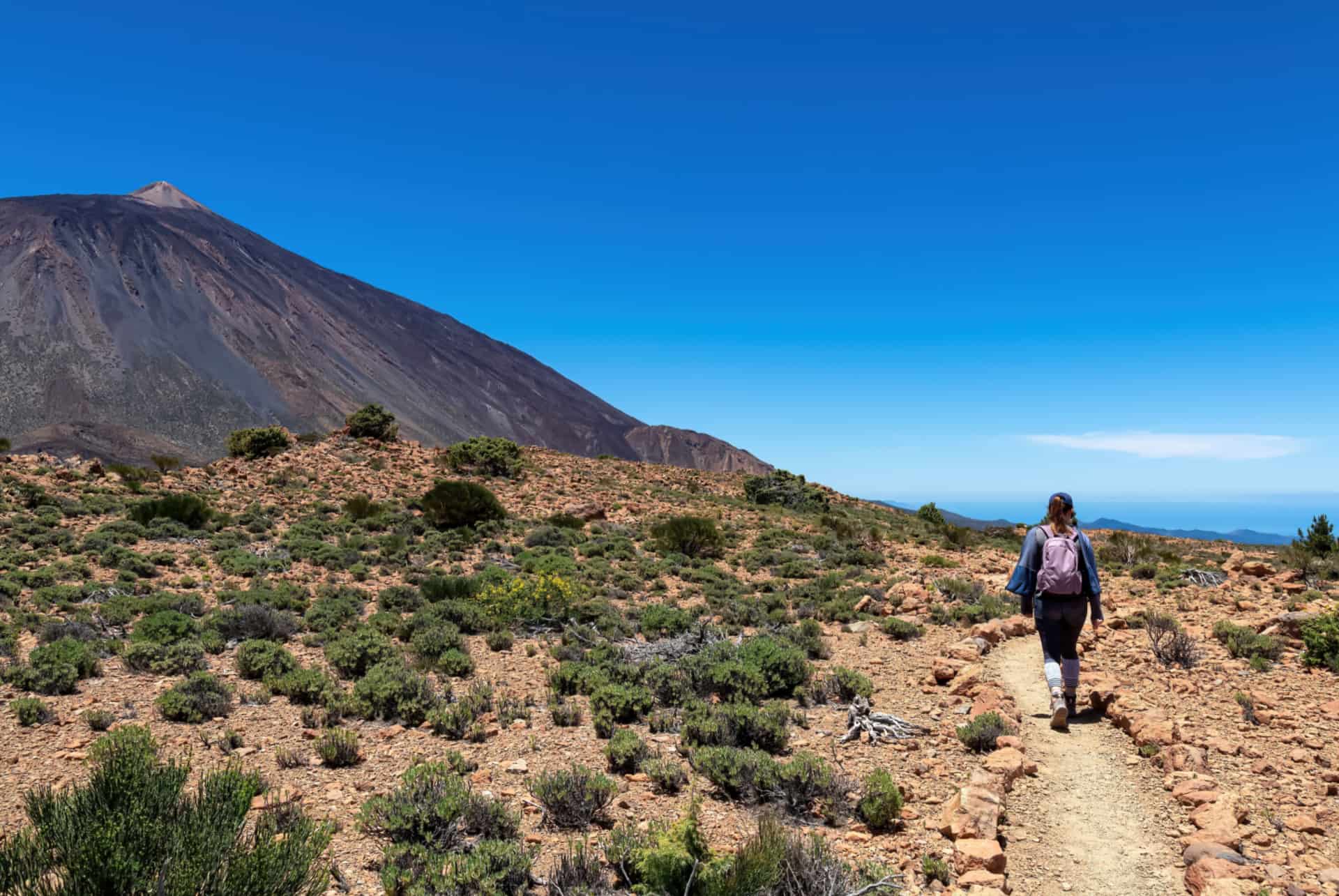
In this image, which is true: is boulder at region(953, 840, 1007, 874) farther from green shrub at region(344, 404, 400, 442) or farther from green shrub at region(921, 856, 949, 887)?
green shrub at region(344, 404, 400, 442)

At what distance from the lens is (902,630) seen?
423 inches

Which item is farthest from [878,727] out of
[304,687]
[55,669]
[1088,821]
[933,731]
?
[55,669]

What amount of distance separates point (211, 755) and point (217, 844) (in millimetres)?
3419

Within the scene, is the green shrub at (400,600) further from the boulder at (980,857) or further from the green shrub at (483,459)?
the green shrub at (483,459)

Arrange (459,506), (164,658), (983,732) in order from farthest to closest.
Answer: (459,506) → (164,658) → (983,732)

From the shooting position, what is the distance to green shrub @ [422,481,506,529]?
822 inches

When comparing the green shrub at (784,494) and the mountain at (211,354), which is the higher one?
the mountain at (211,354)

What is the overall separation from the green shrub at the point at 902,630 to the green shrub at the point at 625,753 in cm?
577

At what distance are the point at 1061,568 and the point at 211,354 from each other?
107298 millimetres

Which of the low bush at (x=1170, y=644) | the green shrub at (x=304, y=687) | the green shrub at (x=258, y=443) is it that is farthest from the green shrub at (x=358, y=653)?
the green shrub at (x=258, y=443)

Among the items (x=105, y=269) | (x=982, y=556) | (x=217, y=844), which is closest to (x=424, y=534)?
(x=982, y=556)

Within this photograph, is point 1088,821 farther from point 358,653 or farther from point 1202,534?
point 1202,534

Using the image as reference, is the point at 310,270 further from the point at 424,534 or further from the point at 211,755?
the point at 211,755

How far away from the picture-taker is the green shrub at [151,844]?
320 cm
